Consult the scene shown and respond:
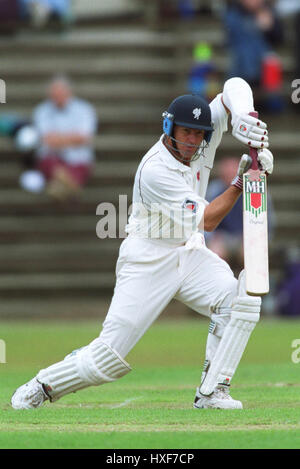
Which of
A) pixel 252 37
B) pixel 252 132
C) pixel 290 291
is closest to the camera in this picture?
pixel 252 132

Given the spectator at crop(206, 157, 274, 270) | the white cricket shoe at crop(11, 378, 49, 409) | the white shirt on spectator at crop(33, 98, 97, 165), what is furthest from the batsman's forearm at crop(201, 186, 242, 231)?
the white shirt on spectator at crop(33, 98, 97, 165)

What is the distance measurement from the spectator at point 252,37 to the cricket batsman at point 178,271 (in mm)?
8675

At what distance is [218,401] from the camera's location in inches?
248

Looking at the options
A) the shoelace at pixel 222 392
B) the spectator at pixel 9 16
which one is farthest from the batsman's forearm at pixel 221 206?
the spectator at pixel 9 16

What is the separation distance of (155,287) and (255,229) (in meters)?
0.68

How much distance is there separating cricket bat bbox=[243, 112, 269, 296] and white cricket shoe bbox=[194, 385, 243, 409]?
0.63 metres

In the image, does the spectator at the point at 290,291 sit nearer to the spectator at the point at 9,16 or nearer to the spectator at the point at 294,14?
the spectator at the point at 294,14

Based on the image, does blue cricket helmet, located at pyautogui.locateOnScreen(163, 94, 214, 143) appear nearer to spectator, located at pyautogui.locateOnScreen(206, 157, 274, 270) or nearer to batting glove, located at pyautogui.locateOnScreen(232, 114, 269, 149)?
batting glove, located at pyautogui.locateOnScreen(232, 114, 269, 149)

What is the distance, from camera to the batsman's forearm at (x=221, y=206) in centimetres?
616

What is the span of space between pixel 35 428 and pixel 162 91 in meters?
10.8

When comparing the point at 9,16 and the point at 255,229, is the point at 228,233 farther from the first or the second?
the point at 255,229

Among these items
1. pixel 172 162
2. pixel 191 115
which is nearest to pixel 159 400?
pixel 172 162

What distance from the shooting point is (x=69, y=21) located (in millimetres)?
16828

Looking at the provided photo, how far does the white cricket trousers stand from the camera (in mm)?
6312
